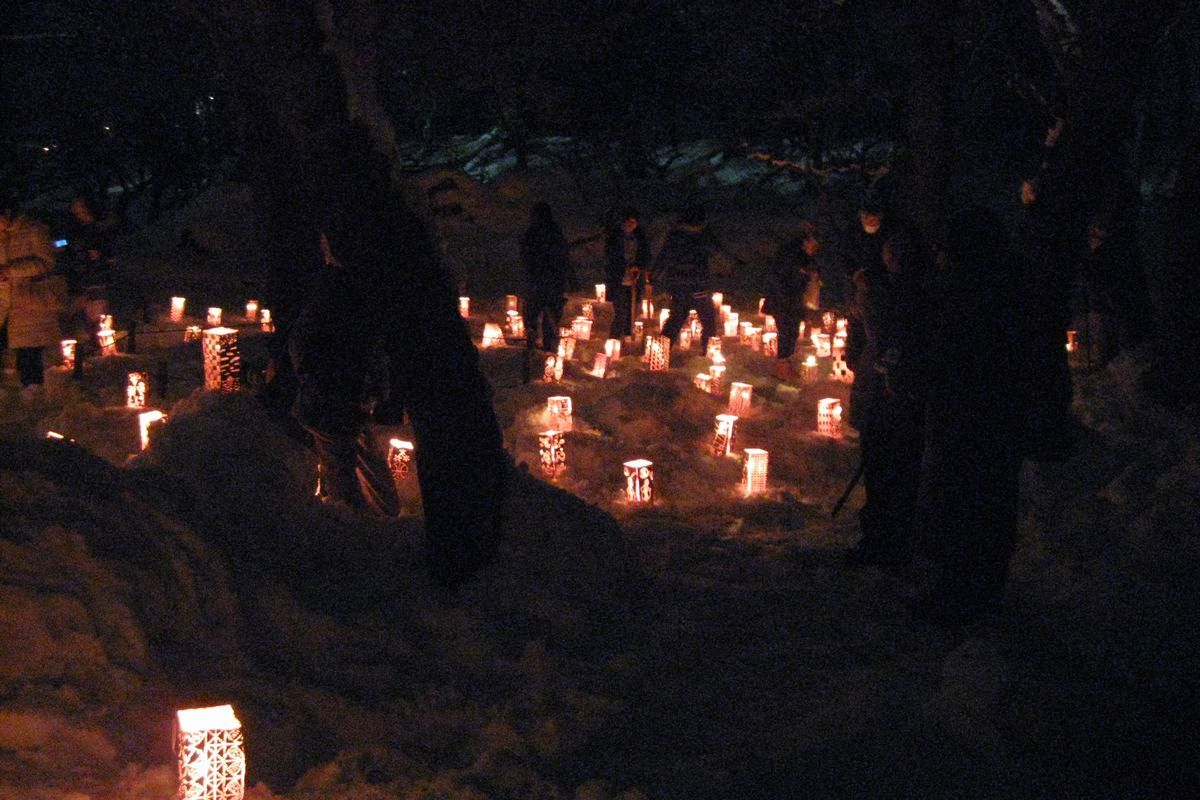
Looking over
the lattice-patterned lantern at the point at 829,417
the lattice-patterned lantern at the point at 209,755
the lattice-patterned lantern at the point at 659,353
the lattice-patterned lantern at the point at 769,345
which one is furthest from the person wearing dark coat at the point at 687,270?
the lattice-patterned lantern at the point at 209,755

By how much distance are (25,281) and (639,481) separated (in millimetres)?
6257

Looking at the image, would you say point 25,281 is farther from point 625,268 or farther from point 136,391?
point 625,268

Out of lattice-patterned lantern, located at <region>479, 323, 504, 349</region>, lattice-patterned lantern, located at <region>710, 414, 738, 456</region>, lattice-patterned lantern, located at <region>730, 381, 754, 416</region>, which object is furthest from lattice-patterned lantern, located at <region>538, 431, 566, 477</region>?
lattice-patterned lantern, located at <region>479, 323, 504, 349</region>

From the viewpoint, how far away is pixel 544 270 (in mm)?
13680

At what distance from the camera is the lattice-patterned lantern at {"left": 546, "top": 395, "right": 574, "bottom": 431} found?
1071 centimetres

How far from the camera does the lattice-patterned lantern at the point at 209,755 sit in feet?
13.5

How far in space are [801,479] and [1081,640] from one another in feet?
14.6

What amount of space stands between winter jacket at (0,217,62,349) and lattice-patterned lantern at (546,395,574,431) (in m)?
4.93

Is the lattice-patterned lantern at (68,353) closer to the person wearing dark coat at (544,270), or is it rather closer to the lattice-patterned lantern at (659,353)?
the person wearing dark coat at (544,270)

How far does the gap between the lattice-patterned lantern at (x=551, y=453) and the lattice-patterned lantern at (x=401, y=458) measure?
1.40 metres

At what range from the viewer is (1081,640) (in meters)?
5.81

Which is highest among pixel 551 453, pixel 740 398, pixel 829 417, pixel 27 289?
pixel 27 289

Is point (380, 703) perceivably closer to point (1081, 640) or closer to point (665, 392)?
point (1081, 640)

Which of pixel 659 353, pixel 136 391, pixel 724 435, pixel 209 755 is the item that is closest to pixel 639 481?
pixel 724 435
